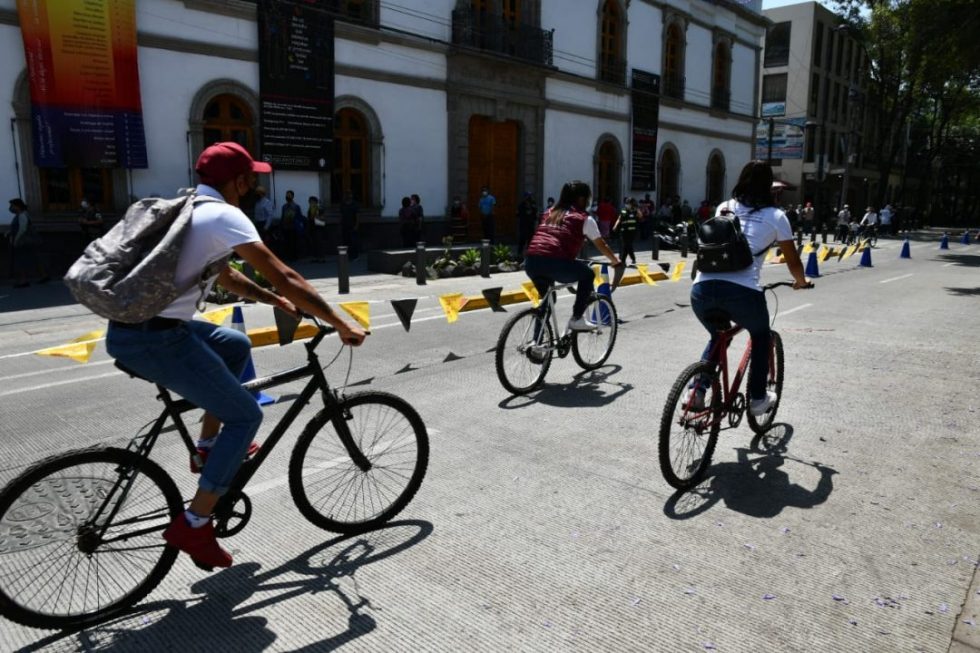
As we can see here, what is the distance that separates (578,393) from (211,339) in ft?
12.9

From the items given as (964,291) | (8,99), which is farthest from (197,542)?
(964,291)

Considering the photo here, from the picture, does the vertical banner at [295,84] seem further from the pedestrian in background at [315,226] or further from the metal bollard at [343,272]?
the metal bollard at [343,272]

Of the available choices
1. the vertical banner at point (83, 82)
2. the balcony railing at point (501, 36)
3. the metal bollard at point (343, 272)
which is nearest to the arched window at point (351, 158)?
the balcony railing at point (501, 36)

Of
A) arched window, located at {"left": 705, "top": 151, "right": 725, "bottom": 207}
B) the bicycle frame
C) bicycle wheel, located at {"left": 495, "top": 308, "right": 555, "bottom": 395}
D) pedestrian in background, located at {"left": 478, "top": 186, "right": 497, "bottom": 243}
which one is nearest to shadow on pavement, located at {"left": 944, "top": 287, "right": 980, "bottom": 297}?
bicycle wheel, located at {"left": 495, "top": 308, "right": 555, "bottom": 395}

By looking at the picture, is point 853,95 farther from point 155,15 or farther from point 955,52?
point 155,15

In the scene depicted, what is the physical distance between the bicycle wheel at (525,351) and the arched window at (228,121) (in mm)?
13570

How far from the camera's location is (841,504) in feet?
14.0

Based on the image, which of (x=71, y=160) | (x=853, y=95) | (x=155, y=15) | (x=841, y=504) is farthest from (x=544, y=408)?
(x=853, y=95)

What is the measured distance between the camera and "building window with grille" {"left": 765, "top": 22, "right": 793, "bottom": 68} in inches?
2114

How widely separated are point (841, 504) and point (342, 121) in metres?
18.6

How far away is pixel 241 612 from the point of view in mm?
3141

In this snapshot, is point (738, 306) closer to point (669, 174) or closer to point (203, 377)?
point (203, 377)

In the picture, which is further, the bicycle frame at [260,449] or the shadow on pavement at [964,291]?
the shadow on pavement at [964,291]

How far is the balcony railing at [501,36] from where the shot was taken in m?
23.0
